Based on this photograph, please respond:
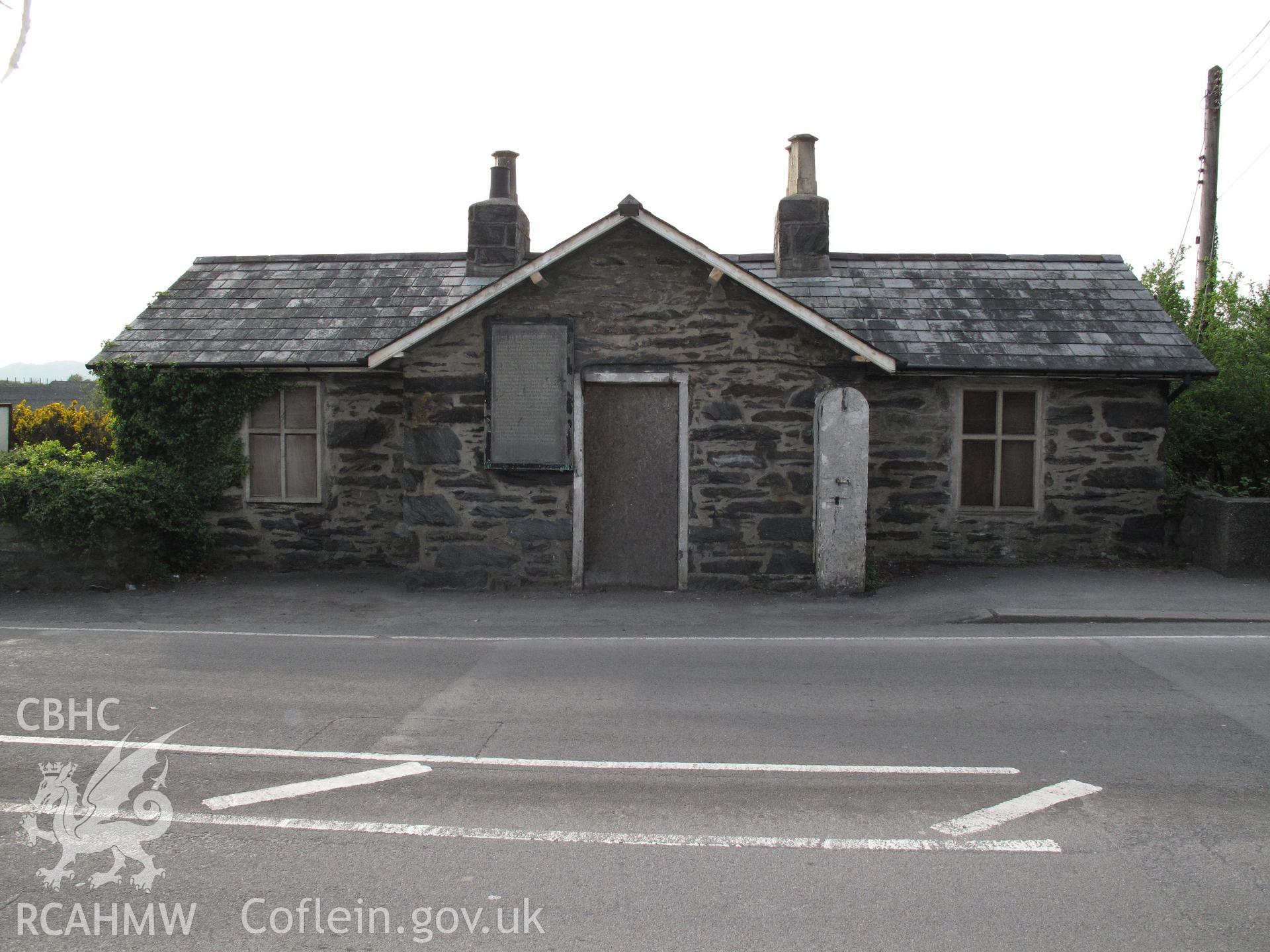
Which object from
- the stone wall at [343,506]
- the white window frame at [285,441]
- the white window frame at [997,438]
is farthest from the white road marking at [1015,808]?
the white window frame at [285,441]

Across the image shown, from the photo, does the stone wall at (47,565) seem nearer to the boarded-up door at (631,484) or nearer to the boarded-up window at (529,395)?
the boarded-up window at (529,395)

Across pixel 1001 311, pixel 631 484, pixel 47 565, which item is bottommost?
pixel 47 565

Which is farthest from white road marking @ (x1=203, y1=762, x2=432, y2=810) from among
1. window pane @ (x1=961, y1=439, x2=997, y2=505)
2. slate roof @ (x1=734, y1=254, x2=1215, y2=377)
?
window pane @ (x1=961, y1=439, x2=997, y2=505)

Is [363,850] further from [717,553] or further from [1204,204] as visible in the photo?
[1204,204]

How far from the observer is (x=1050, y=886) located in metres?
4.11

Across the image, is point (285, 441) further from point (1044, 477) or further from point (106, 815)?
point (1044, 477)

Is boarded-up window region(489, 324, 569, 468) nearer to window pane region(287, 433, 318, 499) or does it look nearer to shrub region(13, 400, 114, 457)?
window pane region(287, 433, 318, 499)

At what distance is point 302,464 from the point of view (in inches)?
521

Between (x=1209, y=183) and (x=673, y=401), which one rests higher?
(x=1209, y=183)

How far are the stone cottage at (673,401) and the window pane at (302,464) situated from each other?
0.03 meters

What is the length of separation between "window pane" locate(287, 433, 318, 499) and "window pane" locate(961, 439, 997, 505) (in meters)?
8.94

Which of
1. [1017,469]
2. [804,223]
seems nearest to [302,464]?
[804,223]

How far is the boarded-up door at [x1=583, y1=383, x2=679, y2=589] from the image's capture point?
37.4 feet

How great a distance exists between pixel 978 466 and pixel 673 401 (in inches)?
179
